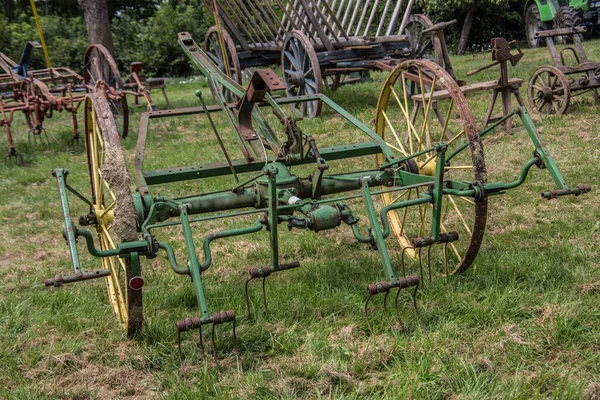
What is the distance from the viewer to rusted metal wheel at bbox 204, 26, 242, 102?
29.2 feet

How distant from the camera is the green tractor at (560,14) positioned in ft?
42.4

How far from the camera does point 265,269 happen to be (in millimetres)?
2941

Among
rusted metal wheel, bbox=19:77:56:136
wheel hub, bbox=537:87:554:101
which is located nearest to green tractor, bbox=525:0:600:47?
wheel hub, bbox=537:87:554:101

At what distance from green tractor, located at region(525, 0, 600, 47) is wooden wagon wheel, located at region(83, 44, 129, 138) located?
24.6 ft

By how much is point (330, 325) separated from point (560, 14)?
39.6 feet

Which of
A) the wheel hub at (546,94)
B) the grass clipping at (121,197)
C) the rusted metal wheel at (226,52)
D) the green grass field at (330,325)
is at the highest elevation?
the rusted metal wheel at (226,52)

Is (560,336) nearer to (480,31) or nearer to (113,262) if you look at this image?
(113,262)

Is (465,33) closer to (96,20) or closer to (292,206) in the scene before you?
(96,20)

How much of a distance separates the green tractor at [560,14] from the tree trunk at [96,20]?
7.76 meters

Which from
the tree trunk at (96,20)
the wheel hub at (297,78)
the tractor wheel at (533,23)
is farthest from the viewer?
the tractor wheel at (533,23)

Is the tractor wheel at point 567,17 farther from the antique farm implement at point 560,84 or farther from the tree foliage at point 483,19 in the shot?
the antique farm implement at point 560,84

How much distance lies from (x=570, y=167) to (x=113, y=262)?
3.95 m

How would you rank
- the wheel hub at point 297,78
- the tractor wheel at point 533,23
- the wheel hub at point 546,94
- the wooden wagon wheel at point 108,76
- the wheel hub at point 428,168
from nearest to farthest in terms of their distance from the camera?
the wheel hub at point 428,168 → the wheel hub at point 546,94 → the wooden wagon wheel at point 108,76 → the wheel hub at point 297,78 → the tractor wheel at point 533,23

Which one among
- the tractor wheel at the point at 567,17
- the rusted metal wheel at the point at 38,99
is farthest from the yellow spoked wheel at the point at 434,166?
the tractor wheel at the point at 567,17
